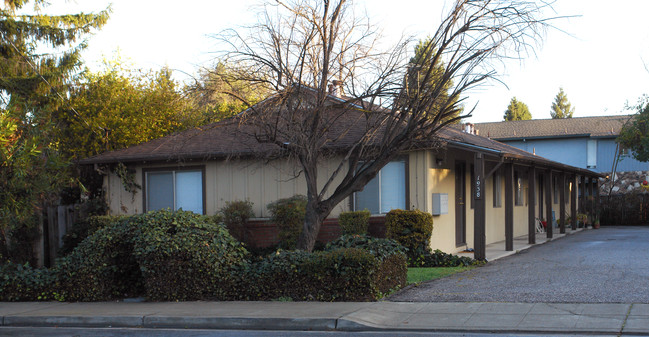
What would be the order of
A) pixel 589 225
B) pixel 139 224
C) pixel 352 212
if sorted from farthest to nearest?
pixel 589 225, pixel 352 212, pixel 139 224

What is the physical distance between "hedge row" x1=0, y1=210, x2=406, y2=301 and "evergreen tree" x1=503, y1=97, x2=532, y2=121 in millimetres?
63046

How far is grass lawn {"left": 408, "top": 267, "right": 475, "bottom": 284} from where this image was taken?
12.5m

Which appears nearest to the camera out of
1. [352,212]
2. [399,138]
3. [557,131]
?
[399,138]

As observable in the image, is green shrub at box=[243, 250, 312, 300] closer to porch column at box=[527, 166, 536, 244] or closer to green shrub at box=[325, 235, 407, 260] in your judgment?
green shrub at box=[325, 235, 407, 260]

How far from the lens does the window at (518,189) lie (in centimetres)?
2408

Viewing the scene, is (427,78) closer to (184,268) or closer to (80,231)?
(184,268)


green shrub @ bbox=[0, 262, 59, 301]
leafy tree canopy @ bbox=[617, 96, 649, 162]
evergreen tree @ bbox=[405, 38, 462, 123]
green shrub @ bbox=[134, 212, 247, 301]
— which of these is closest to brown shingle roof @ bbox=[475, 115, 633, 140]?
leafy tree canopy @ bbox=[617, 96, 649, 162]

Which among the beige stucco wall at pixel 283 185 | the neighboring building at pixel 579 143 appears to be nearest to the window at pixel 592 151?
the neighboring building at pixel 579 143

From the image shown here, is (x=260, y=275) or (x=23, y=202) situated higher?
(x=23, y=202)

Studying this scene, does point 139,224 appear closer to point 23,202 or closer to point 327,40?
point 23,202

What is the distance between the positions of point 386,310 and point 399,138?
13.7 feet

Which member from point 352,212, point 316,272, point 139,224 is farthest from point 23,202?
point 352,212

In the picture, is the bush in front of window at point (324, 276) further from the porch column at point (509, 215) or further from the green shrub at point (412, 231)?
the porch column at point (509, 215)

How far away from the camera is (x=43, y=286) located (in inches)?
472
